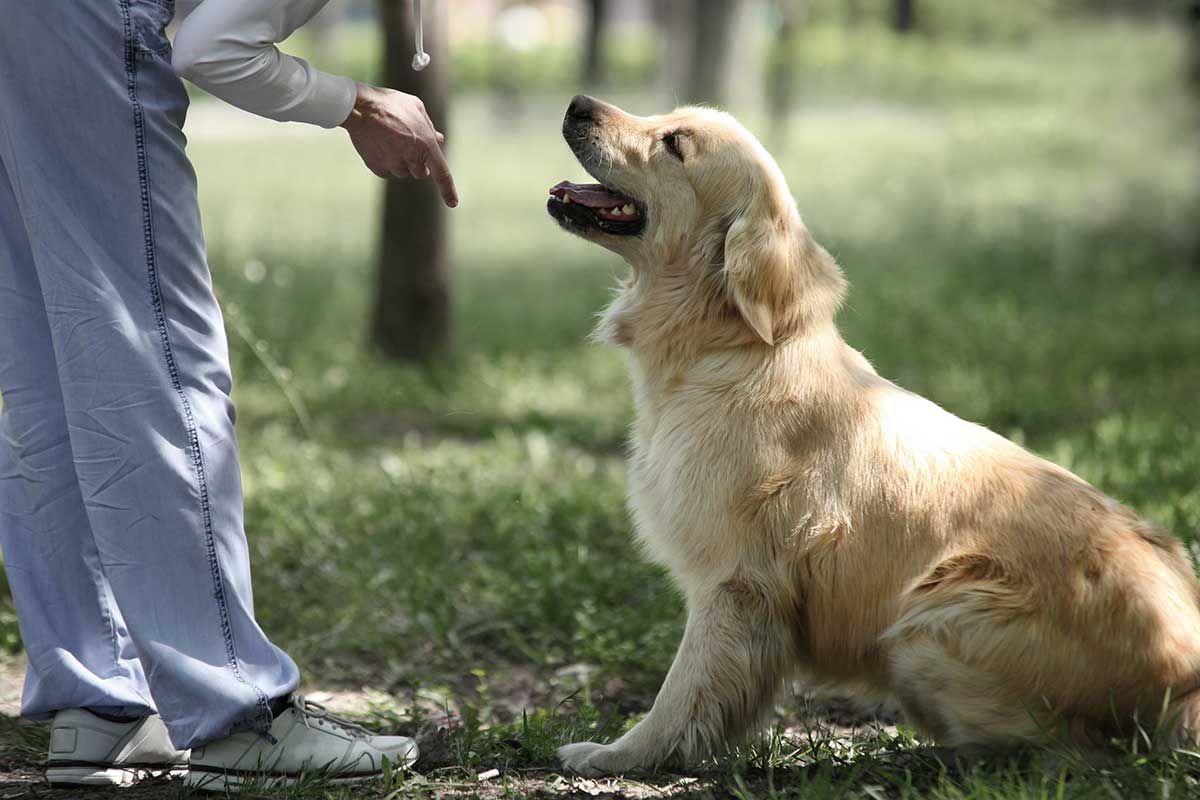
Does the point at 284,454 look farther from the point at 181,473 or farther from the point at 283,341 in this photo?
the point at 181,473

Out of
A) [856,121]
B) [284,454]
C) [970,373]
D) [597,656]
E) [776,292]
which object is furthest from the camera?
[856,121]

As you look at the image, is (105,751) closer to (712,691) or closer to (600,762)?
(600,762)

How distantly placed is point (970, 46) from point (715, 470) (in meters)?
27.9

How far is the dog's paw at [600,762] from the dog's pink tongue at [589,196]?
1.44m

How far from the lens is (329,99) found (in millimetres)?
2674

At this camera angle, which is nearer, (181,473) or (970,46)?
(181,473)

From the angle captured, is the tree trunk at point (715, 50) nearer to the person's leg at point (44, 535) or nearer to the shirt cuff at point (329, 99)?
the shirt cuff at point (329, 99)

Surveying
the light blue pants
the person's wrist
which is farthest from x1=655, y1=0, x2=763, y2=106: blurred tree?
the light blue pants

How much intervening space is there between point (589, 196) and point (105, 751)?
1852mm

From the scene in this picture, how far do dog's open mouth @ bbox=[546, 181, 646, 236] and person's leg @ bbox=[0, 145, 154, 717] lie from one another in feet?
4.39

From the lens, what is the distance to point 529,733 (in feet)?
10.2

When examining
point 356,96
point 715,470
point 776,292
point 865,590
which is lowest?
point 865,590

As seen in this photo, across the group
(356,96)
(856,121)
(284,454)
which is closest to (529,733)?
(356,96)

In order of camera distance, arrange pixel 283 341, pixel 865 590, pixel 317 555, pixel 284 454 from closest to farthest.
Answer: pixel 865 590, pixel 317 555, pixel 284 454, pixel 283 341
